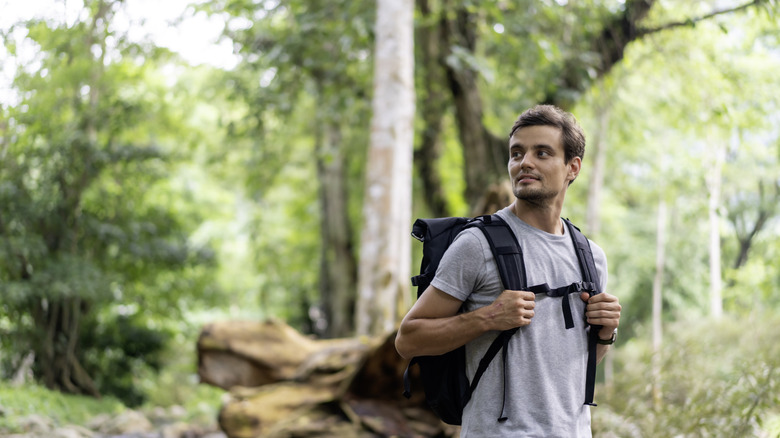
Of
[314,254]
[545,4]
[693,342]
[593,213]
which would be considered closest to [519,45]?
[545,4]

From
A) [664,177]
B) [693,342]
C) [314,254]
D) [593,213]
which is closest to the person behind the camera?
[693,342]

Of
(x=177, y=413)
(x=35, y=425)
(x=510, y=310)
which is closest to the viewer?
(x=510, y=310)

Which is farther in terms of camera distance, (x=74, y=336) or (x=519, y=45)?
(x=74, y=336)

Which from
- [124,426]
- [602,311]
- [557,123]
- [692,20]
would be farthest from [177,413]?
[557,123]

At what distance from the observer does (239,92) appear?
12891 millimetres

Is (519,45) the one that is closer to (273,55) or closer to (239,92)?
(273,55)

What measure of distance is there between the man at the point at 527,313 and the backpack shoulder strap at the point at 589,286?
0.02 meters

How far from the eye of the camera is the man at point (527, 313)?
7.27 ft

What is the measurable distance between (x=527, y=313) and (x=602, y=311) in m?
0.32

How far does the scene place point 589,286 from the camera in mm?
2408

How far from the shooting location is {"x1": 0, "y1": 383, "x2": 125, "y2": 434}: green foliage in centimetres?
807

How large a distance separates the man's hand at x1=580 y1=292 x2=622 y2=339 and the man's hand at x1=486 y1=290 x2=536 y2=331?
281 millimetres

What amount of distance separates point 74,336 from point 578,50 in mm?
9385

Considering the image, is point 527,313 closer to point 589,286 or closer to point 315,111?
point 589,286
